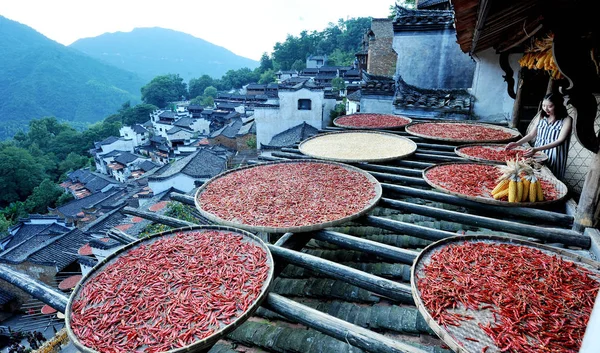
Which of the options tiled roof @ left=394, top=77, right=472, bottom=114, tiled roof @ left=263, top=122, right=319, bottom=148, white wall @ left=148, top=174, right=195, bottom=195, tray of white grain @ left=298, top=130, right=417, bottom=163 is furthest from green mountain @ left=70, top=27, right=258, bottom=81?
tray of white grain @ left=298, top=130, right=417, bottom=163

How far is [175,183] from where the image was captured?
25188 mm

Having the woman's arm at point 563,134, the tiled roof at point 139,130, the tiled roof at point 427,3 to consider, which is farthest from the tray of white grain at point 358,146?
the tiled roof at point 139,130

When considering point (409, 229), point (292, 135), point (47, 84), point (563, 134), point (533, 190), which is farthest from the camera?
point (47, 84)

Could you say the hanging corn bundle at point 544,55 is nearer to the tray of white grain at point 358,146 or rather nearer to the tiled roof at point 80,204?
the tray of white grain at point 358,146

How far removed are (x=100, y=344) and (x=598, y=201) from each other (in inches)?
172

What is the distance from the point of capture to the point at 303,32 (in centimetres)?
7494

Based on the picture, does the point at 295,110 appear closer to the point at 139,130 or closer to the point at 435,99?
Result: the point at 435,99

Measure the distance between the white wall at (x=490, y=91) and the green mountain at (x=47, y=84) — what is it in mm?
99123

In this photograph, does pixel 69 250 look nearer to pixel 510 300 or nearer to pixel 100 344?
pixel 100 344

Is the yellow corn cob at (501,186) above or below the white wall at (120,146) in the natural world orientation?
above

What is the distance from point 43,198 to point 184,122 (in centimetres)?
2246

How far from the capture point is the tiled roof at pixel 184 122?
5039 centimetres

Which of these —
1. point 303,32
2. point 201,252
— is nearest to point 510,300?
point 201,252

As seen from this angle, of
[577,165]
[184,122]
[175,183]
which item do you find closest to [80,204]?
[175,183]
